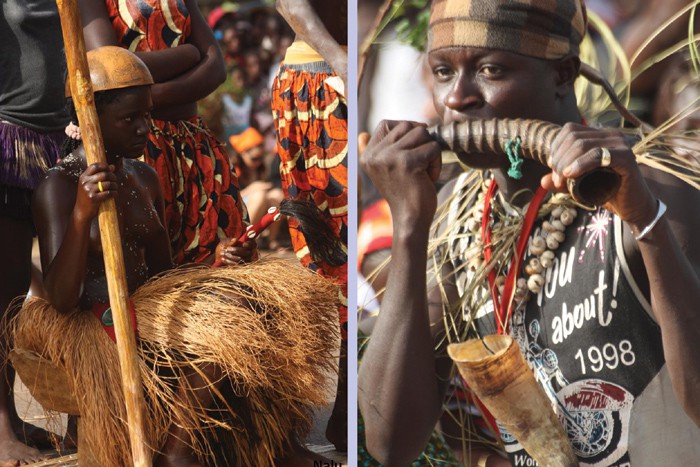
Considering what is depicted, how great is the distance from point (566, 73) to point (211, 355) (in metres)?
1.28

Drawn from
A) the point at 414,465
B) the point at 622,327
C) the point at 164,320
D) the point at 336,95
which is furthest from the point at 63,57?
the point at 622,327

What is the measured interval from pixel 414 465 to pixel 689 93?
1241 mm

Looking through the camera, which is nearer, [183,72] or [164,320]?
[164,320]

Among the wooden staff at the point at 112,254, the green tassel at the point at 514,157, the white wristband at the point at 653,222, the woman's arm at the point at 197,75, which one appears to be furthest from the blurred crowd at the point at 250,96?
the white wristband at the point at 653,222

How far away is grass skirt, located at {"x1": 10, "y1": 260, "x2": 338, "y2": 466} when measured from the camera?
10.4 feet

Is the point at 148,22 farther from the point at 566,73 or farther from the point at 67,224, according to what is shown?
the point at 566,73

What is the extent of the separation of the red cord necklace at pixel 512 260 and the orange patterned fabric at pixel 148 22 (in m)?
1.36

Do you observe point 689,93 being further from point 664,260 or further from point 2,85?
point 2,85

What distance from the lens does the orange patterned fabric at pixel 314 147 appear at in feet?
12.4

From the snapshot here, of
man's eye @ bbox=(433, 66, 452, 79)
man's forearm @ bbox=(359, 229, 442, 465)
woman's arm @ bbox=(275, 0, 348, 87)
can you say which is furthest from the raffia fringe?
man's eye @ bbox=(433, 66, 452, 79)

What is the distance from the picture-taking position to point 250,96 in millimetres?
5605

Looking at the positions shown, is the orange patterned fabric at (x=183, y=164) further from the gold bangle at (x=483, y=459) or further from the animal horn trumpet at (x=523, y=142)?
the gold bangle at (x=483, y=459)

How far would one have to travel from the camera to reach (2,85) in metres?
3.90

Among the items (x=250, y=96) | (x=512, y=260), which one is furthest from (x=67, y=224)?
(x=250, y=96)
